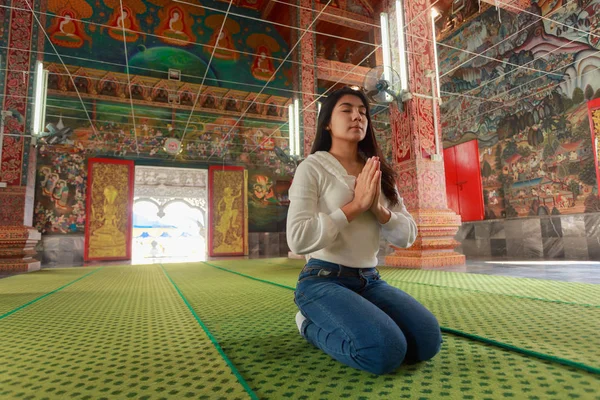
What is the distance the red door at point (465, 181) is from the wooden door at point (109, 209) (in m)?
9.89

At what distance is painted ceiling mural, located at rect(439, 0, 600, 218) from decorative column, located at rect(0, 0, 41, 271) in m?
10.5

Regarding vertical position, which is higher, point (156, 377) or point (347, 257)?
point (347, 257)

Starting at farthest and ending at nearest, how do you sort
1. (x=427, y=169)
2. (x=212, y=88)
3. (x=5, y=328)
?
(x=212, y=88) → (x=427, y=169) → (x=5, y=328)

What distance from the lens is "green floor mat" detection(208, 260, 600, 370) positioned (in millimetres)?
1580

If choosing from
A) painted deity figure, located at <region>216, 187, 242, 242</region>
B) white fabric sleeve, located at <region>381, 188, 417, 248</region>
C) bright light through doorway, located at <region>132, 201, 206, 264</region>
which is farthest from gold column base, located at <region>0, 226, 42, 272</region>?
white fabric sleeve, located at <region>381, 188, 417, 248</region>

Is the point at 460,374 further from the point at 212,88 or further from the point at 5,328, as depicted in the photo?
the point at 212,88

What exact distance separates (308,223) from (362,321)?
0.44m

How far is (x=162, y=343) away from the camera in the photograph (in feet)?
6.00

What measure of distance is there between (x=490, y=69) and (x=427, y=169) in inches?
193

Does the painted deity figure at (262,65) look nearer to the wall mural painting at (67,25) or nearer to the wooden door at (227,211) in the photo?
the wooden door at (227,211)

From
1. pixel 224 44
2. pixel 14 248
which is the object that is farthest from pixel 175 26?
pixel 14 248

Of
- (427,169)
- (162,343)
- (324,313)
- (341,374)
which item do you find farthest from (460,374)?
(427,169)

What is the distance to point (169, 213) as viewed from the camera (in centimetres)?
1460

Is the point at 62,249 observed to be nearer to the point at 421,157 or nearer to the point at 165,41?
the point at 165,41
